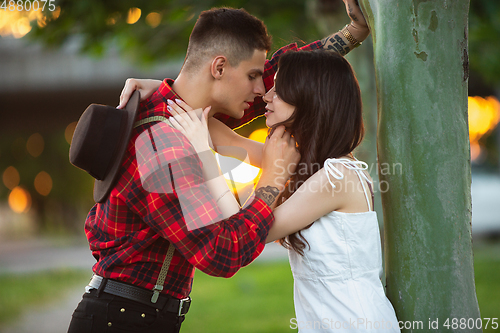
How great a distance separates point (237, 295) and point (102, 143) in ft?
16.4

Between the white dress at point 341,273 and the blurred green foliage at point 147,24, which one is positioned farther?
the blurred green foliage at point 147,24

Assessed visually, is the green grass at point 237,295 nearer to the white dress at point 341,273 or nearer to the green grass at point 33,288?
the green grass at point 33,288

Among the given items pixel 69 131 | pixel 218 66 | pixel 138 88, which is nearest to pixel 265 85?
pixel 218 66

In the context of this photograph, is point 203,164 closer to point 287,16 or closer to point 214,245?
point 214,245

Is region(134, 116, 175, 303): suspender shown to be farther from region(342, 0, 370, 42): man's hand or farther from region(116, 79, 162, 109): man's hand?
region(342, 0, 370, 42): man's hand

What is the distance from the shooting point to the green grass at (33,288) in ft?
20.9

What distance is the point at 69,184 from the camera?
1795cm

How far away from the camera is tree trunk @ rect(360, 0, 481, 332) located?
5.98 ft

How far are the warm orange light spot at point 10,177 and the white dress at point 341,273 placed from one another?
1873 centimetres

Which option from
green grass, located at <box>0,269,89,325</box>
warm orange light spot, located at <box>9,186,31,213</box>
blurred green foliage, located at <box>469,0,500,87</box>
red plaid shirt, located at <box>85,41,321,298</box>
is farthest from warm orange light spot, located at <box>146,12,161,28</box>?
warm orange light spot, located at <box>9,186,31,213</box>

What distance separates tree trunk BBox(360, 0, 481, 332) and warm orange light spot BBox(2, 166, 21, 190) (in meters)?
19.0

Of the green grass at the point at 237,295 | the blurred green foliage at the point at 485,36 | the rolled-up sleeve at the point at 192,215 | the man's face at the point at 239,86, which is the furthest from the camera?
the green grass at the point at 237,295

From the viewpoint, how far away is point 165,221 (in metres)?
1.76

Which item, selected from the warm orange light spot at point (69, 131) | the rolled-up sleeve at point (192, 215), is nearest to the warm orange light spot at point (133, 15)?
the rolled-up sleeve at point (192, 215)
